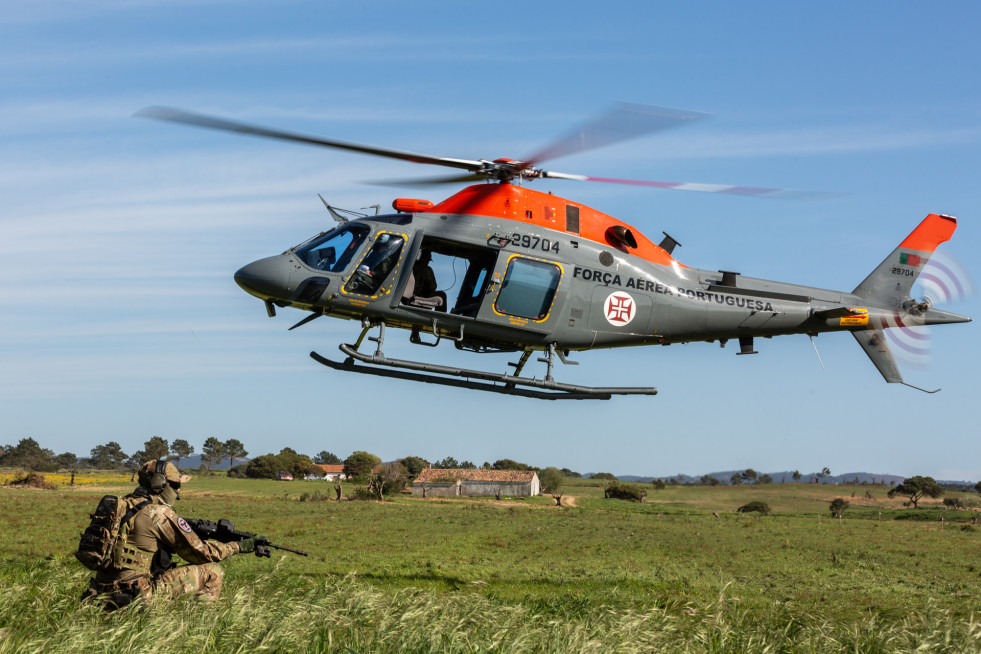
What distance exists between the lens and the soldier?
10.0m

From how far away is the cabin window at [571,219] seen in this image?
17625mm

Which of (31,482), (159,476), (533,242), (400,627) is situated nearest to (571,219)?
(533,242)

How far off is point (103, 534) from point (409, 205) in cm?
915

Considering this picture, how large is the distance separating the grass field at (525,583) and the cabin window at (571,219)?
752 centimetres

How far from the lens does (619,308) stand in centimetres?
1788

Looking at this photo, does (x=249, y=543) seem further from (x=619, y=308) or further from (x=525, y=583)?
(x=525, y=583)

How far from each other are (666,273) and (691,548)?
17.9 m

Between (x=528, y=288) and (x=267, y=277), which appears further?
(x=528, y=288)

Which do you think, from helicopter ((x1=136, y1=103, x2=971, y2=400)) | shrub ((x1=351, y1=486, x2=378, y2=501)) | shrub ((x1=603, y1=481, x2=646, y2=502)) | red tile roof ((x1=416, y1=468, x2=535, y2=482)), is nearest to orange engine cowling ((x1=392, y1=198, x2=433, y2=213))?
helicopter ((x1=136, y1=103, x2=971, y2=400))

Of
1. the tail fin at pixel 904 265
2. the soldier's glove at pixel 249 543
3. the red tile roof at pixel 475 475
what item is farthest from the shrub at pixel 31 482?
the tail fin at pixel 904 265

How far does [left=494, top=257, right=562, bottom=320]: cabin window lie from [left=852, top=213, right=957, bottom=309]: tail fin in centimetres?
864

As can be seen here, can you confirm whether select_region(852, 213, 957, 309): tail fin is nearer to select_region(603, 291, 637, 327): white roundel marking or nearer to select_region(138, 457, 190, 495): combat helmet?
select_region(603, 291, 637, 327): white roundel marking

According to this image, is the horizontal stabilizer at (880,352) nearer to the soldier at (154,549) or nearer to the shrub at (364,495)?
the soldier at (154,549)

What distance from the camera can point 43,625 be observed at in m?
9.77
